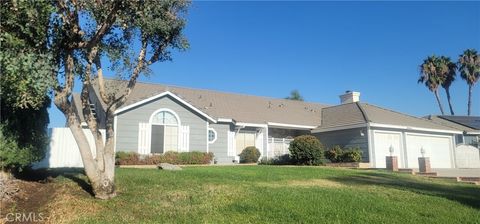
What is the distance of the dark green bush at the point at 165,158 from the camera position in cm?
2045

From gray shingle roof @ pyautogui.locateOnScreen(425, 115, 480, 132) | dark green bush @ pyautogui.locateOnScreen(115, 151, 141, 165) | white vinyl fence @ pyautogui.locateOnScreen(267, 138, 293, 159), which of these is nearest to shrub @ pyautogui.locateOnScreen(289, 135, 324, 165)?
white vinyl fence @ pyautogui.locateOnScreen(267, 138, 293, 159)

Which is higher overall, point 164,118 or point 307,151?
point 164,118

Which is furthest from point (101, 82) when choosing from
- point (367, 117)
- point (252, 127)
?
point (367, 117)

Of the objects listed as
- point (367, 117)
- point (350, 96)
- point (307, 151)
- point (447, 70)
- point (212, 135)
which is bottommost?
point (307, 151)

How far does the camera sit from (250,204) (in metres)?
8.88

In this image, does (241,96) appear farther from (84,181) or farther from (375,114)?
(84,181)

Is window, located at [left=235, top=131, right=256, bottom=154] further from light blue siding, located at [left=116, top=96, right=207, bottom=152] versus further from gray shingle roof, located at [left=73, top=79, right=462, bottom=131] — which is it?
light blue siding, located at [left=116, top=96, right=207, bottom=152]

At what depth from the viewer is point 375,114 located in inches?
1072

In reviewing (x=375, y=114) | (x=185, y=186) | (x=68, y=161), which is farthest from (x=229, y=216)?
(x=375, y=114)

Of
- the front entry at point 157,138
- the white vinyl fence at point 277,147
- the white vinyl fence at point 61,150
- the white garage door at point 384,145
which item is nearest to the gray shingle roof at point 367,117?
the white garage door at point 384,145

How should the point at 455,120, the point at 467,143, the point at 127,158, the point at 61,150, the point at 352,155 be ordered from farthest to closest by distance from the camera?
the point at 455,120, the point at 467,143, the point at 352,155, the point at 127,158, the point at 61,150

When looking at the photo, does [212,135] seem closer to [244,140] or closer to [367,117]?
[244,140]

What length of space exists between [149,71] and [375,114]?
19745 mm

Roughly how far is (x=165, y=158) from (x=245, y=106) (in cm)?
985
